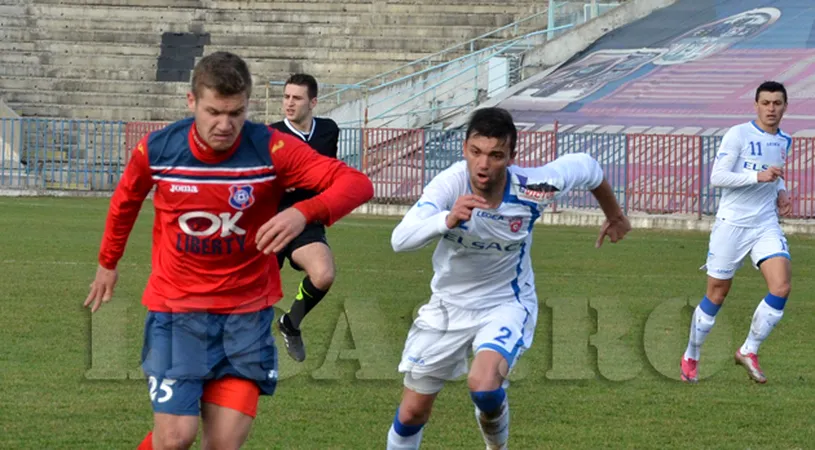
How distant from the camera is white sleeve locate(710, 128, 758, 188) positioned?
33.7ft

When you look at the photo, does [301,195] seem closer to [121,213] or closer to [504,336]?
[504,336]

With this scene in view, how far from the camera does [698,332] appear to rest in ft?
33.4

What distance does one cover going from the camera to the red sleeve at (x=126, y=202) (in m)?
5.62

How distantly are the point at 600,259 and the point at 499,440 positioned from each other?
38.7 feet

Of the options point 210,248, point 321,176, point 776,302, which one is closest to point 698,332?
point 776,302

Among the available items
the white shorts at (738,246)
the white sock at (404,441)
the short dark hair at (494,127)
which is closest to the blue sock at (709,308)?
the white shorts at (738,246)

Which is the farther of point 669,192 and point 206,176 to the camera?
point 669,192

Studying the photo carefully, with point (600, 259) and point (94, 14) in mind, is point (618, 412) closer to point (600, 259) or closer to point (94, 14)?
point (600, 259)

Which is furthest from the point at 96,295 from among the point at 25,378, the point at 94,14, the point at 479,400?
the point at 94,14

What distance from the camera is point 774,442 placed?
25.8ft

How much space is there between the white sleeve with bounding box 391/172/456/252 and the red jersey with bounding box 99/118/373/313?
0.67 meters

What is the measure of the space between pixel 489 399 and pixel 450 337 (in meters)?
0.44

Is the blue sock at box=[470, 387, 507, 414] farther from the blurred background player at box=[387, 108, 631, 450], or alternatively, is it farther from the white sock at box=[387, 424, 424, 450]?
the white sock at box=[387, 424, 424, 450]

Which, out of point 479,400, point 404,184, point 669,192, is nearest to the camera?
point 479,400
